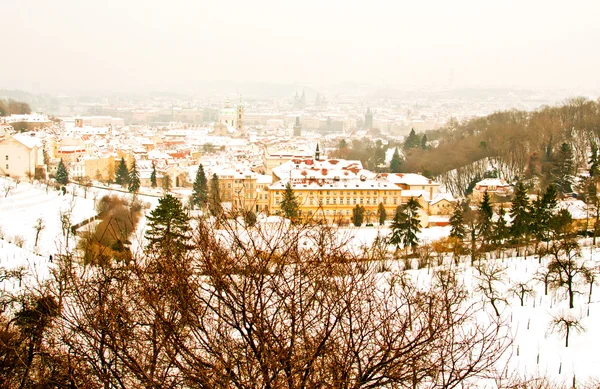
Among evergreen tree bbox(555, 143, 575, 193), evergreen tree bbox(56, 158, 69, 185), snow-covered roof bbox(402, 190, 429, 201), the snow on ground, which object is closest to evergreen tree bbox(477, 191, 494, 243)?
snow-covered roof bbox(402, 190, 429, 201)

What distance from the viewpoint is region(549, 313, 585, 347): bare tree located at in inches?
328

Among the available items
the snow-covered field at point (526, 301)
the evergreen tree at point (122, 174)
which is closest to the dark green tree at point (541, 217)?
the snow-covered field at point (526, 301)

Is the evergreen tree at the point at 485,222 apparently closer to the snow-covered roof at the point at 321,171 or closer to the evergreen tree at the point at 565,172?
the evergreen tree at the point at 565,172

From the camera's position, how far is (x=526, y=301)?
10438mm

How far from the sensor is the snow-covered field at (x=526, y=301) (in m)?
7.95

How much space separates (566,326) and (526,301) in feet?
6.64

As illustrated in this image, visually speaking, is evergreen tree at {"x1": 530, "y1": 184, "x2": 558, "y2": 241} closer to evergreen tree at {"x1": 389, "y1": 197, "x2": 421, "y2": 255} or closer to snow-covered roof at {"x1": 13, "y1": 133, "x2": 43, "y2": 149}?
evergreen tree at {"x1": 389, "y1": 197, "x2": 421, "y2": 255}

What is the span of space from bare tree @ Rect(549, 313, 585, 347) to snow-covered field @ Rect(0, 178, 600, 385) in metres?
0.10

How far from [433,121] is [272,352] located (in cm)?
8766

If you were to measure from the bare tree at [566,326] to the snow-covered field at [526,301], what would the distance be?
10 cm

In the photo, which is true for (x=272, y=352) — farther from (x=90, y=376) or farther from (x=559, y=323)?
(x=559, y=323)

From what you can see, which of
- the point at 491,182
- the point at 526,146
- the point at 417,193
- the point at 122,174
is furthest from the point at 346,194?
the point at 122,174

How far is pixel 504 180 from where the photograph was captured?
2405 cm

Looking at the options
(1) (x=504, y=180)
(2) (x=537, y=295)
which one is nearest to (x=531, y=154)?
(1) (x=504, y=180)
